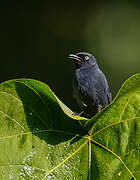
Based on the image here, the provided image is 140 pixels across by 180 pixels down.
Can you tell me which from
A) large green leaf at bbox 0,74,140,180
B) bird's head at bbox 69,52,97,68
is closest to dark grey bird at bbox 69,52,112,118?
bird's head at bbox 69,52,97,68

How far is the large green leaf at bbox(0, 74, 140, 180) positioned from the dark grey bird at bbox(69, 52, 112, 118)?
127 centimetres

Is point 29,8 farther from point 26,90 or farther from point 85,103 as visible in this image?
point 26,90

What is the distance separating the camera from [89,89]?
8.71ft

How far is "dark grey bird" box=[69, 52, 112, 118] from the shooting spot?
2631 mm

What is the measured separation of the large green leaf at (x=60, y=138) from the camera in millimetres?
1263

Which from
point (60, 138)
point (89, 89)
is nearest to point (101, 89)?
point (89, 89)

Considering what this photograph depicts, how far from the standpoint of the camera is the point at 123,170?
126 centimetres

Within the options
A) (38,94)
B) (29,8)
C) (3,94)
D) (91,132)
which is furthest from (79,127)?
(29,8)

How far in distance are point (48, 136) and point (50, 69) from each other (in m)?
3.66

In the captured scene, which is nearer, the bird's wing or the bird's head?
the bird's wing

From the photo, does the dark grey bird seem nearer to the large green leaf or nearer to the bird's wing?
the bird's wing

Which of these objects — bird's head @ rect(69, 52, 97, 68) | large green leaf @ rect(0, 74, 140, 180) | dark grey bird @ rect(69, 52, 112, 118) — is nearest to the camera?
large green leaf @ rect(0, 74, 140, 180)

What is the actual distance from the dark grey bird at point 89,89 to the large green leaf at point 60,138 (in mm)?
1266

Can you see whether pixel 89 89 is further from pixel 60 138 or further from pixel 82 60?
pixel 60 138
